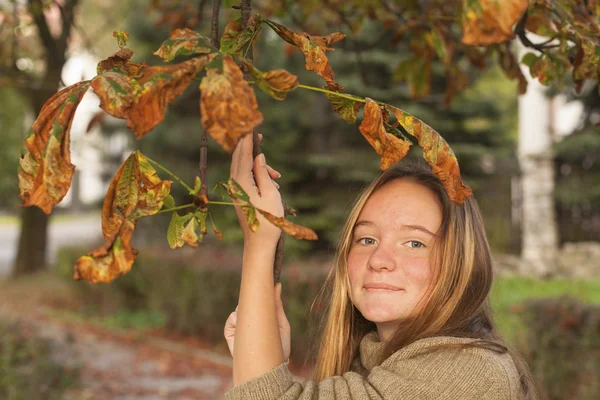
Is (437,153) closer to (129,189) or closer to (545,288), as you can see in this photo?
(129,189)

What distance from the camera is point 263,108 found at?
10570 millimetres

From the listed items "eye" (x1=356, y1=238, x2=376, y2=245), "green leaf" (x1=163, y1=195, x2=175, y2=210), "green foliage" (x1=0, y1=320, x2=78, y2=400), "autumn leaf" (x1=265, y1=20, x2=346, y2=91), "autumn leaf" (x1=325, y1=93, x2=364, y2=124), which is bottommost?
"green foliage" (x1=0, y1=320, x2=78, y2=400)

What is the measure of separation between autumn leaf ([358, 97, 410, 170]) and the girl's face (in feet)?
1.64

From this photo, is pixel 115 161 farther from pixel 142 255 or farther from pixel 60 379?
pixel 60 379

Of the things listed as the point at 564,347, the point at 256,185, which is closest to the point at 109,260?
the point at 256,185

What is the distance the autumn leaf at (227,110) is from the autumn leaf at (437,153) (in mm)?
280

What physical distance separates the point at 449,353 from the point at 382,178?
18.1 inches

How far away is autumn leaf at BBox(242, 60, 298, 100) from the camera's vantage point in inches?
33.8

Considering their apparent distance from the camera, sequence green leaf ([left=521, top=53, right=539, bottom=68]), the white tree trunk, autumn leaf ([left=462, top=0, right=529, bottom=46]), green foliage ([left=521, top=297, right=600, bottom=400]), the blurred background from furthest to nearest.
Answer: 1. the white tree trunk
2. the blurred background
3. green foliage ([left=521, top=297, right=600, bottom=400])
4. green leaf ([left=521, top=53, right=539, bottom=68])
5. autumn leaf ([left=462, top=0, right=529, bottom=46])

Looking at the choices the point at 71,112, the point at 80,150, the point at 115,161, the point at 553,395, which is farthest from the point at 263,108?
the point at 71,112

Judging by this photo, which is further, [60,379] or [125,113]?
[60,379]

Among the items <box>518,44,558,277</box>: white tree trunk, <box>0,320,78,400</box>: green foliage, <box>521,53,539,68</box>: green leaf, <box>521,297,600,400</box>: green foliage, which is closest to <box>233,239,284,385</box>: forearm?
<box>521,53,539,68</box>: green leaf

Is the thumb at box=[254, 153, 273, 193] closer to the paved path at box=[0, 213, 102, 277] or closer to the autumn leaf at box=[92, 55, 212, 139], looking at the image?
the autumn leaf at box=[92, 55, 212, 139]

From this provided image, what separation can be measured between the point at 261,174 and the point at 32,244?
1114 cm
